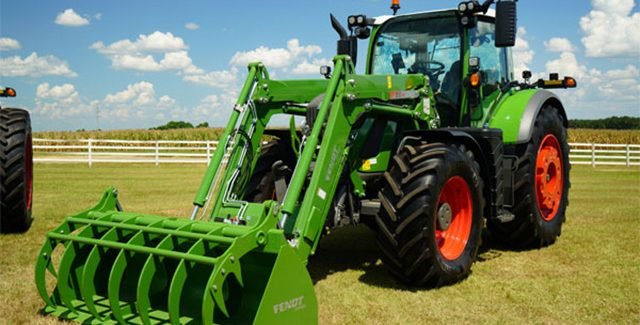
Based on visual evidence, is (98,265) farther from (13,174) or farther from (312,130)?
(13,174)

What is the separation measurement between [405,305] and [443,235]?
1.09 metres

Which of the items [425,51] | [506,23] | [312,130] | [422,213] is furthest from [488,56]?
[312,130]

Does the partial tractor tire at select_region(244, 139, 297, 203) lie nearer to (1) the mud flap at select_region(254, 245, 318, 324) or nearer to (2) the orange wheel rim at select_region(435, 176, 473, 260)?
(2) the orange wheel rim at select_region(435, 176, 473, 260)

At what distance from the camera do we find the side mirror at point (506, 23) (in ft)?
20.5

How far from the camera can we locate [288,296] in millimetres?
4094

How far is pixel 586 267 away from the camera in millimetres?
6469

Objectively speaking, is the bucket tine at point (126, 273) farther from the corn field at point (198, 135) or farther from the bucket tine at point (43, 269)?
the corn field at point (198, 135)

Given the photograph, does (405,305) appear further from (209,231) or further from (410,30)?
(410,30)

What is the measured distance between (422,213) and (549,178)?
3.45 m

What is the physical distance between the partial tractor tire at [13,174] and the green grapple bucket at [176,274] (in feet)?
10.6

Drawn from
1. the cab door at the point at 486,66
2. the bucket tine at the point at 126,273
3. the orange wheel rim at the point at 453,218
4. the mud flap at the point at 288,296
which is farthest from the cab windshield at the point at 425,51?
the bucket tine at the point at 126,273

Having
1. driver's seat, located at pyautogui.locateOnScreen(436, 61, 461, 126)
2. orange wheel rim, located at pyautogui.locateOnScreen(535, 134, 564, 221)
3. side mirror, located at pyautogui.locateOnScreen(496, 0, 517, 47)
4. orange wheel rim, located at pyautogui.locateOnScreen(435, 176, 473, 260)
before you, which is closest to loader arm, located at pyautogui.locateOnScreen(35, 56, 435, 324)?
driver's seat, located at pyautogui.locateOnScreen(436, 61, 461, 126)

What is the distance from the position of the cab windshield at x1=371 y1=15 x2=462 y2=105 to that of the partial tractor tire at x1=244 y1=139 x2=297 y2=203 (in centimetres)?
151

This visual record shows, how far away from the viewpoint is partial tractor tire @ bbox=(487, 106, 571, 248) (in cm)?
720
